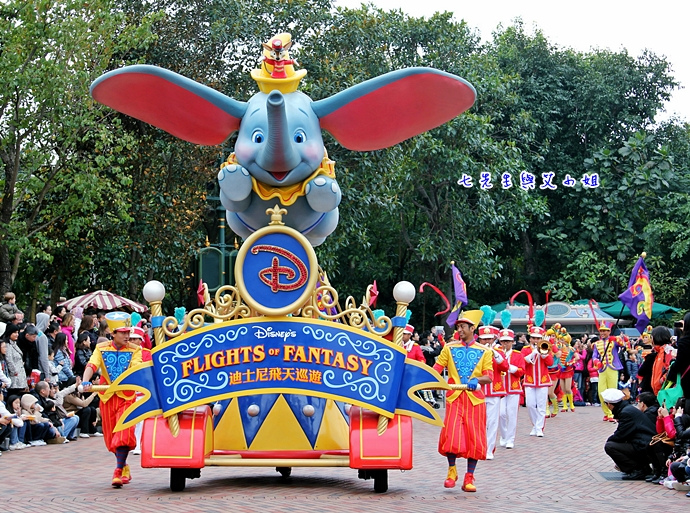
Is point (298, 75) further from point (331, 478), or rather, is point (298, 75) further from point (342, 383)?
point (331, 478)

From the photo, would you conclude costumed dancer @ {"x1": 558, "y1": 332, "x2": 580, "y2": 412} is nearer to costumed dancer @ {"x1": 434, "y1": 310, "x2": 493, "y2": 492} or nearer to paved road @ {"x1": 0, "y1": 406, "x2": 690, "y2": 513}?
paved road @ {"x1": 0, "y1": 406, "x2": 690, "y2": 513}

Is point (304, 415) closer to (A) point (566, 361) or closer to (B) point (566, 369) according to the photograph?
(A) point (566, 361)

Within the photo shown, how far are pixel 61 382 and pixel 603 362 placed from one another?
34.9ft

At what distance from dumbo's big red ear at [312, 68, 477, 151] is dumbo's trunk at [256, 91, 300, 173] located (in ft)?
2.89

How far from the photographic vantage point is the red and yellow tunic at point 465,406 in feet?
33.6

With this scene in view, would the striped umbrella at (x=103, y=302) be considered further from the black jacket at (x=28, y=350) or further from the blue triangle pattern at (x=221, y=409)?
the blue triangle pattern at (x=221, y=409)

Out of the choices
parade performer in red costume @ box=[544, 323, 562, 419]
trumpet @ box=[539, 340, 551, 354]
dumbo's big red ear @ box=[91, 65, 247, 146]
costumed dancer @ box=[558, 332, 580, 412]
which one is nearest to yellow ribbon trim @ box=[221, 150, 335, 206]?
dumbo's big red ear @ box=[91, 65, 247, 146]


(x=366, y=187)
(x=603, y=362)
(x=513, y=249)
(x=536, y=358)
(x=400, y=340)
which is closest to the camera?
(x=400, y=340)

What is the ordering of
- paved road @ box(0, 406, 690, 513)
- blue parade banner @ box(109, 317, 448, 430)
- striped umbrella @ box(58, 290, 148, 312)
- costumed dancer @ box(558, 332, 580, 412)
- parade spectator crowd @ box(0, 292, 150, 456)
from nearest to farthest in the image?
paved road @ box(0, 406, 690, 513)
blue parade banner @ box(109, 317, 448, 430)
parade spectator crowd @ box(0, 292, 150, 456)
costumed dancer @ box(558, 332, 580, 412)
striped umbrella @ box(58, 290, 148, 312)

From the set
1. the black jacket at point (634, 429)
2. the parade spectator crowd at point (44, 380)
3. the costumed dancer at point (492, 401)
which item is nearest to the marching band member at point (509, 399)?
the costumed dancer at point (492, 401)

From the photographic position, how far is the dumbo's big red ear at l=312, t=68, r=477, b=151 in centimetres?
1058

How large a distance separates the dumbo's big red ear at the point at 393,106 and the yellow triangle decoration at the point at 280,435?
3.12 meters

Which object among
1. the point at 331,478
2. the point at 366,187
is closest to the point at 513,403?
the point at 331,478

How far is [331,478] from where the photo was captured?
443 inches
